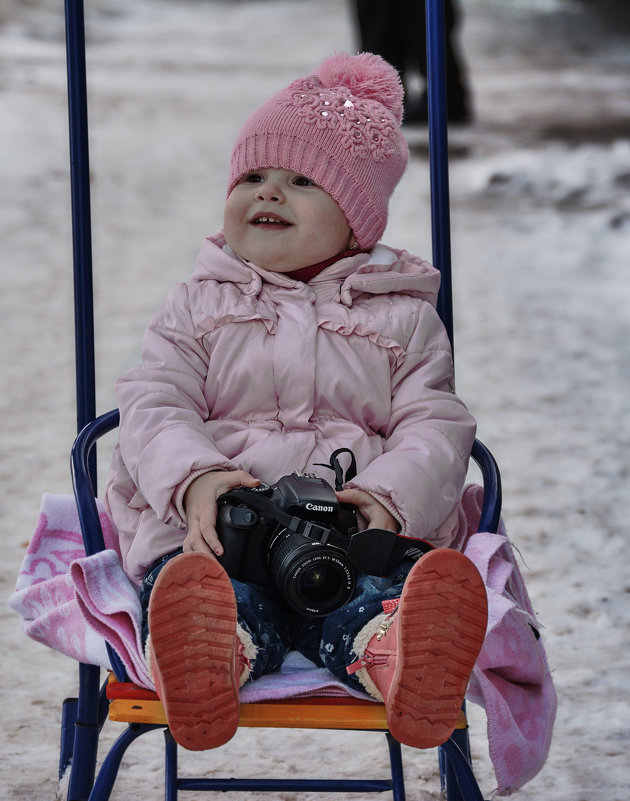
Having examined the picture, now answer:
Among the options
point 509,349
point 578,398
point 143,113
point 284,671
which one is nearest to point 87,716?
point 284,671

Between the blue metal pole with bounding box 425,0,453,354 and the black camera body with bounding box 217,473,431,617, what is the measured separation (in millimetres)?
471

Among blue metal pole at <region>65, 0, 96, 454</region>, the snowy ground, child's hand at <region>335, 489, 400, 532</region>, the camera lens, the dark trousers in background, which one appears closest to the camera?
the camera lens

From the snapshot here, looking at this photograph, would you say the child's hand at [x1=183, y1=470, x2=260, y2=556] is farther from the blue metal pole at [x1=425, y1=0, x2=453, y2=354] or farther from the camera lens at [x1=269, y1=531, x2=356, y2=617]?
the blue metal pole at [x1=425, y1=0, x2=453, y2=354]

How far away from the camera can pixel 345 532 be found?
1.52m

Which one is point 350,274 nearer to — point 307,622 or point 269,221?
point 269,221

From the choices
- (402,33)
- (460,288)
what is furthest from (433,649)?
(402,33)

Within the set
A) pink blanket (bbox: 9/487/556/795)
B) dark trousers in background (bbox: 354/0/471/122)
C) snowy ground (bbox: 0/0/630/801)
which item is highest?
pink blanket (bbox: 9/487/556/795)

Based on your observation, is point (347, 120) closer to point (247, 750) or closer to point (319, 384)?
point (319, 384)

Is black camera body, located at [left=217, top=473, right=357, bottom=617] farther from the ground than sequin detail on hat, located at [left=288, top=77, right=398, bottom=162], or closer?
closer

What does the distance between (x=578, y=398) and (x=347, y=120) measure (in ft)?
9.29

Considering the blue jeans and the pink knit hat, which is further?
the pink knit hat

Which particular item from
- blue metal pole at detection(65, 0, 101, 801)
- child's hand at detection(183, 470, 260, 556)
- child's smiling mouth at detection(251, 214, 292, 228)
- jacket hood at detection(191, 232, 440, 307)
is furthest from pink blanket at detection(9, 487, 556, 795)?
child's smiling mouth at detection(251, 214, 292, 228)

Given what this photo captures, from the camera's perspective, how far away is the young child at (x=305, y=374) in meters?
1.50

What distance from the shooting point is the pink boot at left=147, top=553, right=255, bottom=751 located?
1258 millimetres
